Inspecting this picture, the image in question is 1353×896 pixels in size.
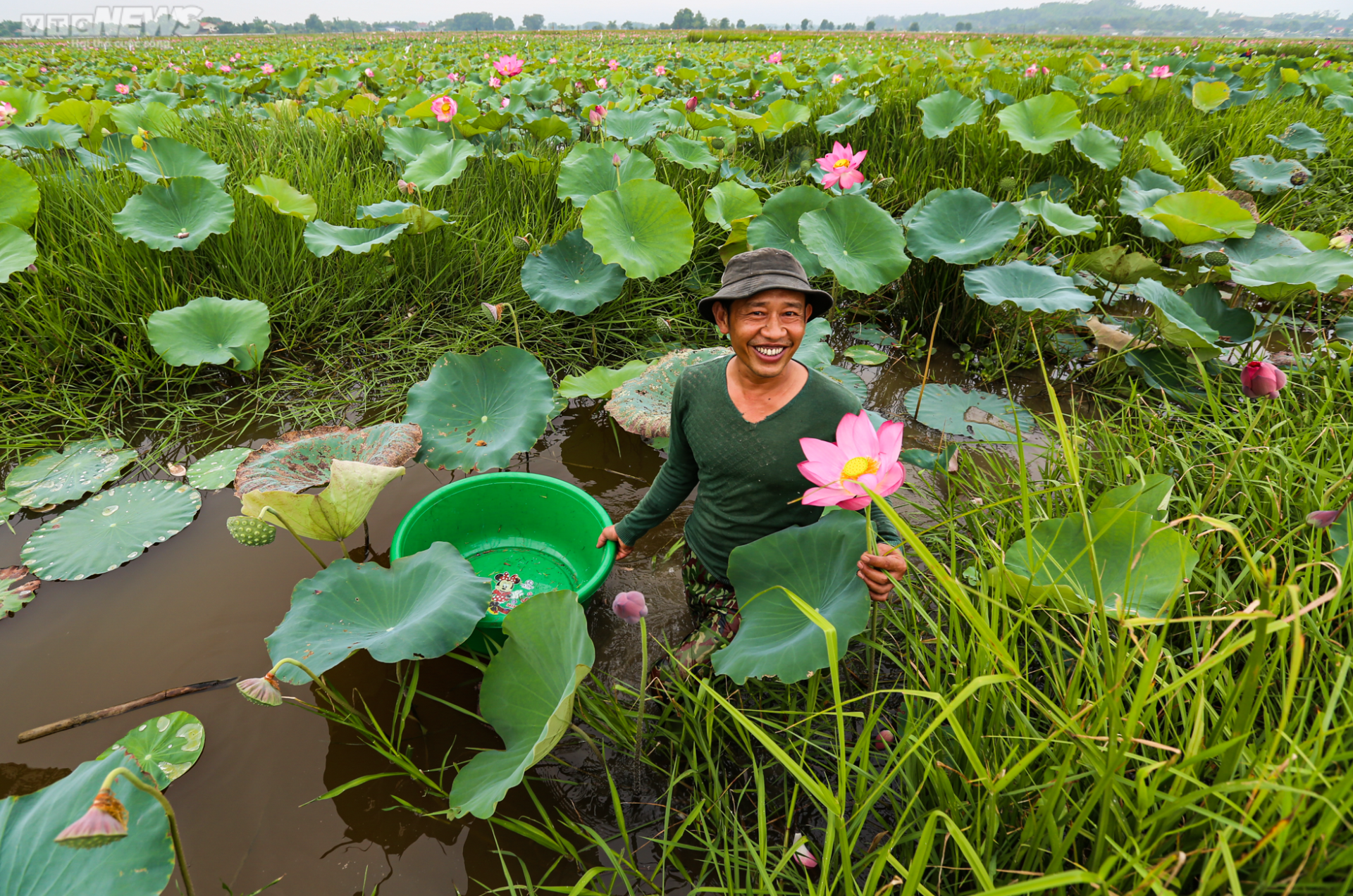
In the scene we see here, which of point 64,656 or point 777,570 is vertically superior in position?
point 777,570

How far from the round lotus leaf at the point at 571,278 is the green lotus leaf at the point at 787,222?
1.83 ft

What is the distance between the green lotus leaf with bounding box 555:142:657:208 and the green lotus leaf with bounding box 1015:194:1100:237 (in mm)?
1557

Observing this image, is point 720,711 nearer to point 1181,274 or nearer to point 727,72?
point 1181,274

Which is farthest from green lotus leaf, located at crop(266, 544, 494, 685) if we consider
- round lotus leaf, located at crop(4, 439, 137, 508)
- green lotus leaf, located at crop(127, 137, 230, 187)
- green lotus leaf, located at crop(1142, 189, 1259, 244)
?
green lotus leaf, located at crop(1142, 189, 1259, 244)

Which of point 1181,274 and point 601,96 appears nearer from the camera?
point 1181,274

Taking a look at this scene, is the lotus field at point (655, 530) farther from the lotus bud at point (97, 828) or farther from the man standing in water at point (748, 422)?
the man standing in water at point (748, 422)

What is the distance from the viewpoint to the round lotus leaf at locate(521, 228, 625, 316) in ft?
7.13

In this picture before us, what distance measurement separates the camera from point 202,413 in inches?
84.8

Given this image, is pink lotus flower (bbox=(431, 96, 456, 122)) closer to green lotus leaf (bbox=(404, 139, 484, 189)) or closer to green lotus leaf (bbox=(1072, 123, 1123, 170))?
green lotus leaf (bbox=(404, 139, 484, 189))

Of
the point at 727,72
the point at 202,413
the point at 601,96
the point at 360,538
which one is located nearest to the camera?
Result: the point at 360,538

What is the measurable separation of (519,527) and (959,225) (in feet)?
6.52

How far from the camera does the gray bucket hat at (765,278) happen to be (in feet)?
3.41

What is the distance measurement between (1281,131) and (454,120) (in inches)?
194

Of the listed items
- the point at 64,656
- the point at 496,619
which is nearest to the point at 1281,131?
the point at 496,619
